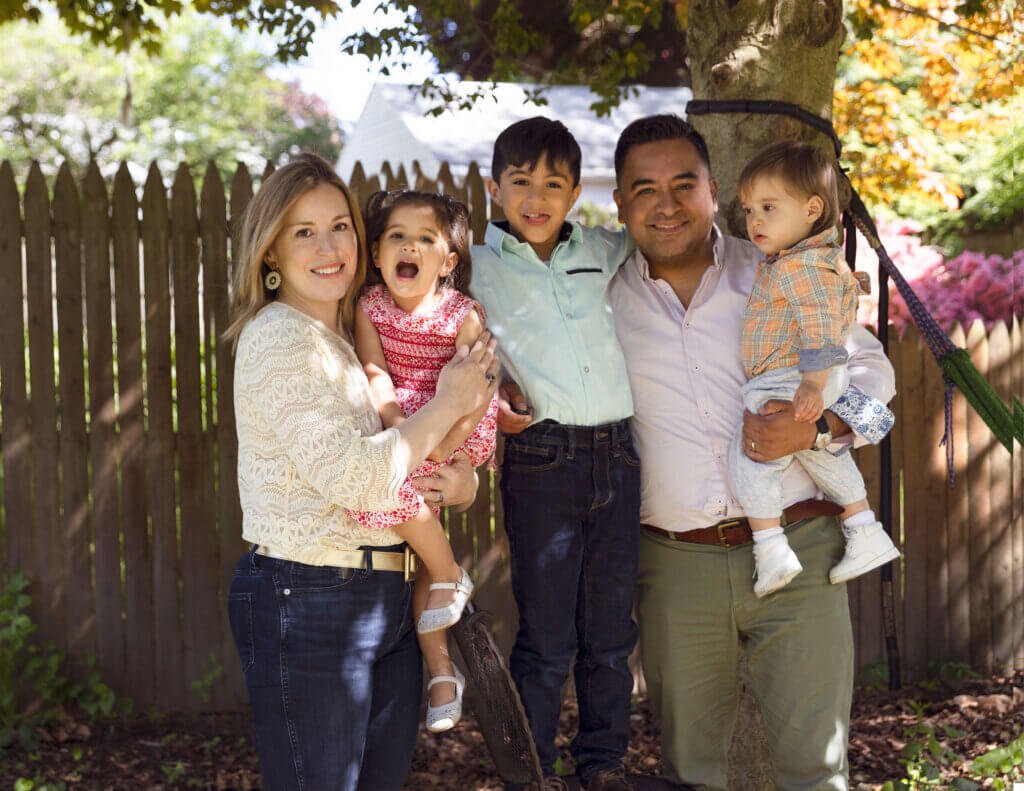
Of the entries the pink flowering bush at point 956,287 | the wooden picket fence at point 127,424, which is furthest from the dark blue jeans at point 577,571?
the pink flowering bush at point 956,287

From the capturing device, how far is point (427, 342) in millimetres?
2775

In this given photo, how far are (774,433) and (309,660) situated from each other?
133 centimetres

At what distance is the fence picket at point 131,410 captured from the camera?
15.5 ft

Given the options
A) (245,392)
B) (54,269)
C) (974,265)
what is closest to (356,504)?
(245,392)

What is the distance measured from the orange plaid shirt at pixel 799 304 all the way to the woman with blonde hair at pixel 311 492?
87cm

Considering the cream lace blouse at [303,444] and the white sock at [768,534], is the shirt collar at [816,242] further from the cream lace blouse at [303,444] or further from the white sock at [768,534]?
the cream lace blouse at [303,444]

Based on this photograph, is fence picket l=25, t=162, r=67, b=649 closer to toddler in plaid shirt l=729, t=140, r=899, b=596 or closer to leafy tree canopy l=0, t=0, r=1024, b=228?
leafy tree canopy l=0, t=0, r=1024, b=228

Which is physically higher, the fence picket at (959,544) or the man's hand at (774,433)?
the man's hand at (774,433)

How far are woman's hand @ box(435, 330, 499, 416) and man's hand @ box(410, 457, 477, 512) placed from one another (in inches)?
7.6

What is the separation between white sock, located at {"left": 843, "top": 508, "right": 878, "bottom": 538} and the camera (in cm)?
293

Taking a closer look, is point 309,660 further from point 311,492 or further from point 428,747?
point 428,747

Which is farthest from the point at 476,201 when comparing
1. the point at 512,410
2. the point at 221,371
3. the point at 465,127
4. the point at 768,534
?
the point at 465,127

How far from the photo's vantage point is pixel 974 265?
25.7 ft

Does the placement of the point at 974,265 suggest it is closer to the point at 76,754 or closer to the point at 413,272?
the point at 413,272
